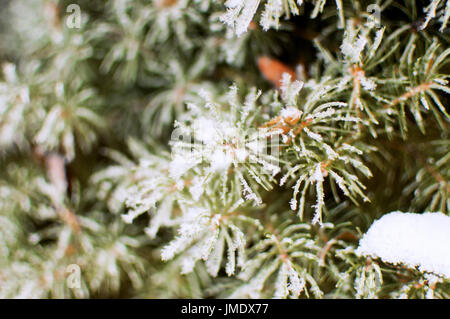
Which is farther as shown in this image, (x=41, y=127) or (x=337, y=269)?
(x=41, y=127)

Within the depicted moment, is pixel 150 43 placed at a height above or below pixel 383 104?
above

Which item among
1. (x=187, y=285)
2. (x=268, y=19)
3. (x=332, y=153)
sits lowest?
(x=187, y=285)

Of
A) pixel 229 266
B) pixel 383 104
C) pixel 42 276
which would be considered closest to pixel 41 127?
pixel 42 276

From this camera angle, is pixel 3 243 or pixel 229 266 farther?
pixel 3 243

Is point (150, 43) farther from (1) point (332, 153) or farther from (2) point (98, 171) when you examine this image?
(1) point (332, 153)

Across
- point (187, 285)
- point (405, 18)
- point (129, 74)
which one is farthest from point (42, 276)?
point (405, 18)

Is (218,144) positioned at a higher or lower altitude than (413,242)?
higher
